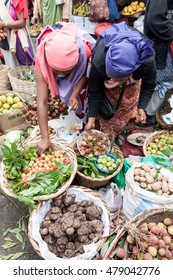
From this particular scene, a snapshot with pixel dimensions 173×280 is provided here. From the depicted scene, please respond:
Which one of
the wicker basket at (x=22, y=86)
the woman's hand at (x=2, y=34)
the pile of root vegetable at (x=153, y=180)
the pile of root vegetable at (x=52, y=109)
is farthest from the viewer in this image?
the woman's hand at (x=2, y=34)

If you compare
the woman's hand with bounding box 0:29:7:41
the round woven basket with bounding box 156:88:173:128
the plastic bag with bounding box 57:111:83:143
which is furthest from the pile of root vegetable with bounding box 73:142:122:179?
the woman's hand with bounding box 0:29:7:41

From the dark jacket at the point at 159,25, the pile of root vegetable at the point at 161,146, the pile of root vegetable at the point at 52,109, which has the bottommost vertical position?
the pile of root vegetable at the point at 161,146

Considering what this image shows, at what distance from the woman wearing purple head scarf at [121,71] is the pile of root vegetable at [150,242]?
115 cm

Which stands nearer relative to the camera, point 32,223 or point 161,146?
point 32,223

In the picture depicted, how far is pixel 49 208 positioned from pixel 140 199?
0.78 metres

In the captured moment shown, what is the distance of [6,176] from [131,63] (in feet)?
4.54

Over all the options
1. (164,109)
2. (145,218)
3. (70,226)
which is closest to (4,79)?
(164,109)

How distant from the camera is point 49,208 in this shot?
8.09 ft

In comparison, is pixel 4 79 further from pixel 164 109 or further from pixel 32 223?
pixel 32 223

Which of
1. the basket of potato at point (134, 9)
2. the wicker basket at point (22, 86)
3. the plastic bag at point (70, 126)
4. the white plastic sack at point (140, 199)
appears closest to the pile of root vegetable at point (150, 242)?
the white plastic sack at point (140, 199)

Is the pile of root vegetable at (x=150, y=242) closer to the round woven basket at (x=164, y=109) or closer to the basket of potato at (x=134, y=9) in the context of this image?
the round woven basket at (x=164, y=109)

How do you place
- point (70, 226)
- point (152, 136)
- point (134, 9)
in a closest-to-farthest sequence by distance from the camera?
point (70, 226)
point (152, 136)
point (134, 9)

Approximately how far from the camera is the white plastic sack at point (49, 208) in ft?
6.96
